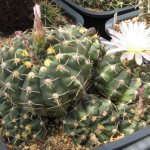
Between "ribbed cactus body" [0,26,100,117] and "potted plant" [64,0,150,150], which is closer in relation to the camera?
"ribbed cactus body" [0,26,100,117]

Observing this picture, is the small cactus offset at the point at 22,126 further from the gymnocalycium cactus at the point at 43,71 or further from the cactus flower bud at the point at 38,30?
the cactus flower bud at the point at 38,30

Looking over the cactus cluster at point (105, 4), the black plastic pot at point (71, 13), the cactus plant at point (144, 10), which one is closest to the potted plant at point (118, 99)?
the cactus plant at point (144, 10)

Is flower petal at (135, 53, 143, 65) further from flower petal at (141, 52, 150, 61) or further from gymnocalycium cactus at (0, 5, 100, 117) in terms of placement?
gymnocalycium cactus at (0, 5, 100, 117)

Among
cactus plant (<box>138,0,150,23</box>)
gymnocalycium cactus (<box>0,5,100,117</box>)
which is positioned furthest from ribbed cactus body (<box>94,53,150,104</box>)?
cactus plant (<box>138,0,150,23</box>)

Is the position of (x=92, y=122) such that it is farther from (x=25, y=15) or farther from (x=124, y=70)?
(x=25, y=15)

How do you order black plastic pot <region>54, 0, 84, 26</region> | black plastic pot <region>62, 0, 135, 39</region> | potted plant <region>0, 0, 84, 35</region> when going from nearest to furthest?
potted plant <region>0, 0, 84, 35</region>, black plastic pot <region>54, 0, 84, 26</region>, black plastic pot <region>62, 0, 135, 39</region>

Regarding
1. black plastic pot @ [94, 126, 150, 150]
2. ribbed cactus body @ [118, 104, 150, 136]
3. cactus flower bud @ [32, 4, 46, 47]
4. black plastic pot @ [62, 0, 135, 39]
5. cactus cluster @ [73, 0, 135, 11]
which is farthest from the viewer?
cactus cluster @ [73, 0, 135, 11]
